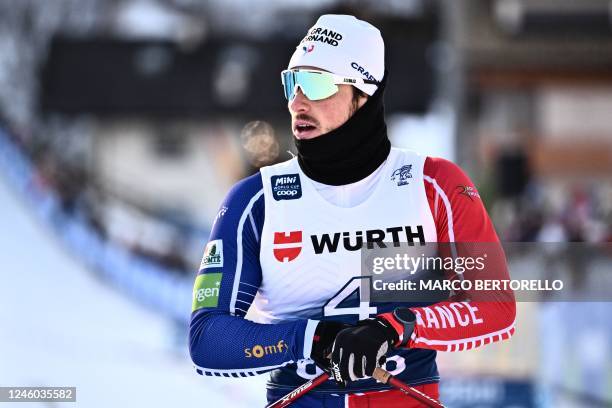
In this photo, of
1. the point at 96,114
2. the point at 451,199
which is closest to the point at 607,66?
the point at 96,114

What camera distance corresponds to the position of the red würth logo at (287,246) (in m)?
3.57

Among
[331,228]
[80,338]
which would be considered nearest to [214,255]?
[331,228]

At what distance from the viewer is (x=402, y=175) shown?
3652mm

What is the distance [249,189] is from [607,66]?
29828 millimetres

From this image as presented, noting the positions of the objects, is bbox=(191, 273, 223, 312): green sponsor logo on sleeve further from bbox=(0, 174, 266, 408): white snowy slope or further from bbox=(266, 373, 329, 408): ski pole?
bbox=(0, 174, 266, 408): white snowy slope

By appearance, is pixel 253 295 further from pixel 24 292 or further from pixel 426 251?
pixel 24 292

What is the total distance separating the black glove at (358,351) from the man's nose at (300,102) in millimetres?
742

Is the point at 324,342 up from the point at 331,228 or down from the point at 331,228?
down

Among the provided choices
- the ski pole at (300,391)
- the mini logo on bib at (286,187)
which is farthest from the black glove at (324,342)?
the mini logo on bib at (286,187)

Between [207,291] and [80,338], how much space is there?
790cm

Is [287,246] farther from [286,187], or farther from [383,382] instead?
[383,382]

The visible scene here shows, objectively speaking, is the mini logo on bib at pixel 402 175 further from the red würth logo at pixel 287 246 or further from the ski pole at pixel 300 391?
the ski pole at pixel 300 391

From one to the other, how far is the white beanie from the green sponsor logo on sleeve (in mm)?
700

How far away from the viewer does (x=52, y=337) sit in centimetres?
1082
